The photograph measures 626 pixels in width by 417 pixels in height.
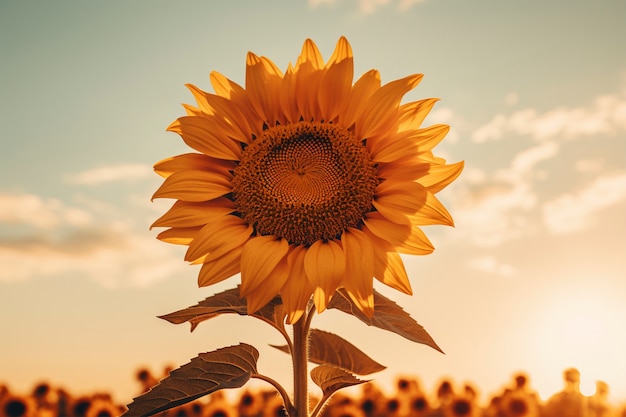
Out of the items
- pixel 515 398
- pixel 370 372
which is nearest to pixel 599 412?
pixel 515 398

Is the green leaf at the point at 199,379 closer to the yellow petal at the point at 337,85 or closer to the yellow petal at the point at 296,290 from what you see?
the yellow petal at the point at 296,290

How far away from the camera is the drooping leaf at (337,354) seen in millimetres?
2430

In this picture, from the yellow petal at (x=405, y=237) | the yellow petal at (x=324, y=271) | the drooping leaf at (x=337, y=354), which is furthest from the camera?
the drooping leaf at (x=337, y=354)

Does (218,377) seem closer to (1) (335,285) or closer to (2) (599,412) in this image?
(1) (335,285)

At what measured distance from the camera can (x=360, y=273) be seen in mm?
1892

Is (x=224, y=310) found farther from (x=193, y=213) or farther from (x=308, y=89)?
(x=308, y=89)

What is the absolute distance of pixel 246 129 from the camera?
2205 mm

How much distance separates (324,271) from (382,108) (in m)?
0.57

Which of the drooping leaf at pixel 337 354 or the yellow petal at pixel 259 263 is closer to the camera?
the yellow petal at pixel 259 263

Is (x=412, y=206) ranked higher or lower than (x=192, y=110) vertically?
lower

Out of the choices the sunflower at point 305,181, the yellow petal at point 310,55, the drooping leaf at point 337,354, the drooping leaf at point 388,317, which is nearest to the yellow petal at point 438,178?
the sunflower at point 305,181

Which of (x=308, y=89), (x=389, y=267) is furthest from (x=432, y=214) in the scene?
(x=308, y=89)

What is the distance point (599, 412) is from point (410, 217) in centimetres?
435

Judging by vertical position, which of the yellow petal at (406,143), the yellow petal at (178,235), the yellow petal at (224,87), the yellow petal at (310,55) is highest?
the yellow petal at (310,55)
